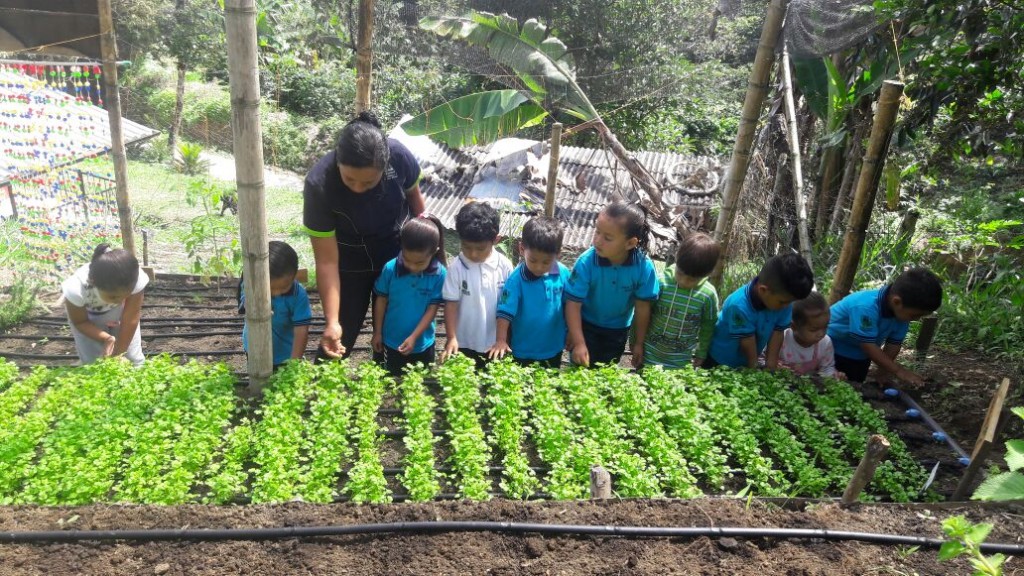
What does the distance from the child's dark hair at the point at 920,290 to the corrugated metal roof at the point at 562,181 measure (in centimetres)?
660

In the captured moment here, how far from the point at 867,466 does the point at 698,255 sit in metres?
1.54

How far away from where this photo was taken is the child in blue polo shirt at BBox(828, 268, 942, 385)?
4.48 metres

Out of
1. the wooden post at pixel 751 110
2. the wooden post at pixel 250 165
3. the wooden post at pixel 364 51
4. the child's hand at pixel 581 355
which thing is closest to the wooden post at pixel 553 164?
the wooden post at pixel 751 110

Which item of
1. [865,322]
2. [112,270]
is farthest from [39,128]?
[865,322]

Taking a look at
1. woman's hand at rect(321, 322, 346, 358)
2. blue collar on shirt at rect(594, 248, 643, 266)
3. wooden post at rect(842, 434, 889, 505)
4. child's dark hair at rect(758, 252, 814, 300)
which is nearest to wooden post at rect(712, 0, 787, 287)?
child's dark hair at rect(758, 252, 814, 300)

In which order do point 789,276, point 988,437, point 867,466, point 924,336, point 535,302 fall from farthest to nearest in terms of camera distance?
point 924,336 < point 535,302 < point 789,276 < point 988,437 < point 867,466

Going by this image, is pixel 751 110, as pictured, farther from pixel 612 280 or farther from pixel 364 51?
pixel 364 51

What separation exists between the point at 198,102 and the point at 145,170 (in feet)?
16.1

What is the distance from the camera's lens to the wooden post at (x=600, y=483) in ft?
10.4

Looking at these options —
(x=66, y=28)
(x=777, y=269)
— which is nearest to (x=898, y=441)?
(x=777, y=269)

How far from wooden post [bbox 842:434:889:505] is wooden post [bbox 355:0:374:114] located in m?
4.93

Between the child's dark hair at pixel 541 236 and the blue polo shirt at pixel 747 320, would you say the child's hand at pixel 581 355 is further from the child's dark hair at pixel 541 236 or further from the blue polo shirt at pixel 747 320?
the blue polo shirt at pixel 747 320

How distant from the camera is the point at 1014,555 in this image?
307 cm

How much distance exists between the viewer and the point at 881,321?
186 inches
